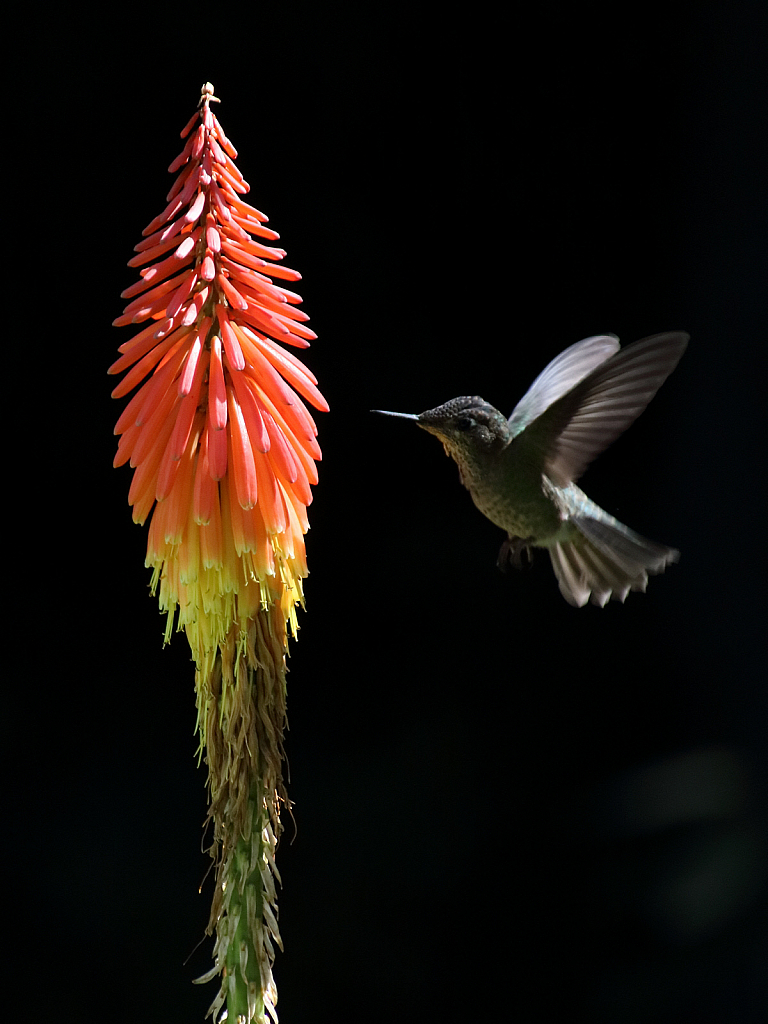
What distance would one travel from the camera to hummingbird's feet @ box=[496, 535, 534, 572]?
186 cm

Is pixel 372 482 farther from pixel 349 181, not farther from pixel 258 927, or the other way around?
pixel 258 927

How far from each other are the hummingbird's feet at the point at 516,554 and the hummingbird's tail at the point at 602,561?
0.06 meters

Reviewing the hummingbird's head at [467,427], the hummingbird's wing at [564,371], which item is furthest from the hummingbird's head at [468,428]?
the hummingbird's wing at [564,371]

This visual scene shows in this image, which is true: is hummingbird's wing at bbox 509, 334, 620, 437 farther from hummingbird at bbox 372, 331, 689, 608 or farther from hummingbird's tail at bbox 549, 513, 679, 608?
hummingbird's tail at bbox 549, 513, 679, 608

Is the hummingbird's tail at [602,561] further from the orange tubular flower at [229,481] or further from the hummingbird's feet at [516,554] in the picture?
the orange tubular flower at [229,481]

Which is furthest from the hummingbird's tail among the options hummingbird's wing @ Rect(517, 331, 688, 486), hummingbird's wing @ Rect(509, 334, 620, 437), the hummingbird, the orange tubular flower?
the orange tubular flower

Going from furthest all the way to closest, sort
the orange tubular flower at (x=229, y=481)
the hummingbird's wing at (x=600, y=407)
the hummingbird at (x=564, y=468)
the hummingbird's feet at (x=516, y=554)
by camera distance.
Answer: the hummingbird's feet at (x=516, y=554) < the hummingbird at (x=564, y=468) < the hummingbird's wing at (x=600, y=407) < the orange tubular flower at (x=229, y=481)

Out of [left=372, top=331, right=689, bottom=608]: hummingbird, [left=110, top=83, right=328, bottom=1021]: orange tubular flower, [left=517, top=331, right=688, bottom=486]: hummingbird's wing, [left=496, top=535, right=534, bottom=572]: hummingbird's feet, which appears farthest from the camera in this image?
[left=496, top=535, right=534, bottom=572]: hummingbird's feet

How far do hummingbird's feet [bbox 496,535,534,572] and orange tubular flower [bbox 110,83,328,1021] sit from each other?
0.69 meters

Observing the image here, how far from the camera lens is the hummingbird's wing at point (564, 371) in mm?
1902

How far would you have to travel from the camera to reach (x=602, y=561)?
1.75m

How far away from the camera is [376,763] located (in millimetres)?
2988

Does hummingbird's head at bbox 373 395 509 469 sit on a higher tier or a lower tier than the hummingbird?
Answer: higher

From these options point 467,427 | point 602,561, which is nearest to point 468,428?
point 467,427
